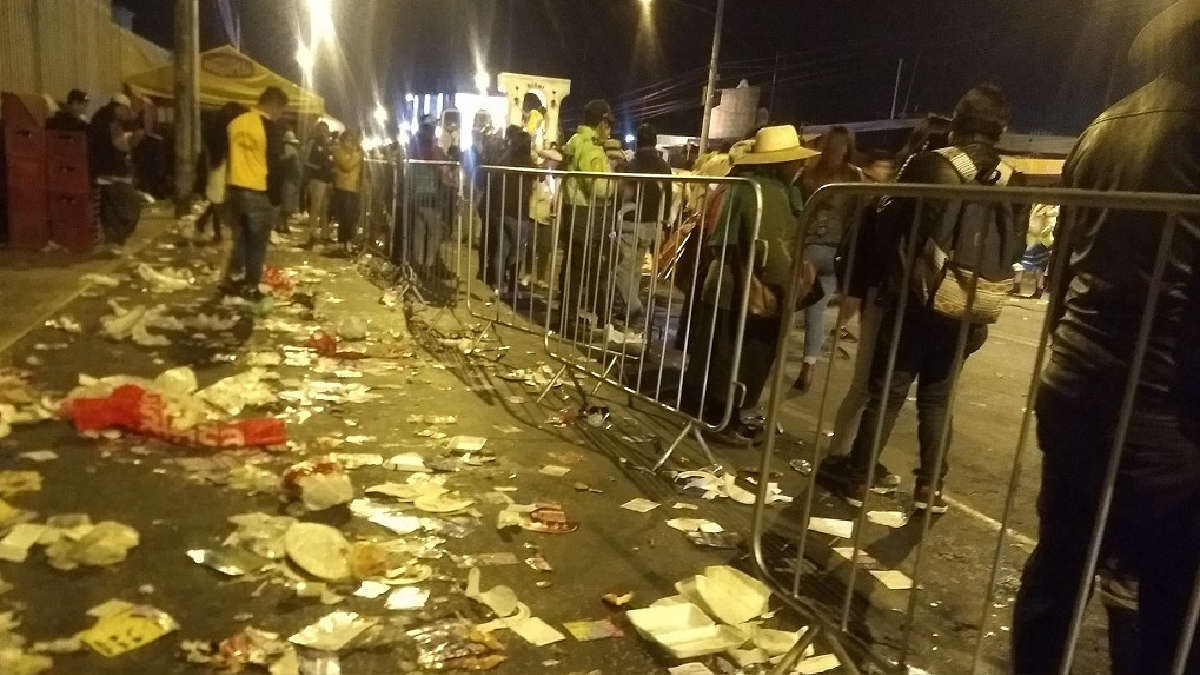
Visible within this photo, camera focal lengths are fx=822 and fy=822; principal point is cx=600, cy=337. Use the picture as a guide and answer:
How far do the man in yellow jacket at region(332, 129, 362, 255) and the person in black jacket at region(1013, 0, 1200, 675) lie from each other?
1228 cm

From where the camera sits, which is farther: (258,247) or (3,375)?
(258,247)

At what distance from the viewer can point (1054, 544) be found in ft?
7.60

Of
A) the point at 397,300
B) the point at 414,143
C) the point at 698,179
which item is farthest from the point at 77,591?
the point at 414,143

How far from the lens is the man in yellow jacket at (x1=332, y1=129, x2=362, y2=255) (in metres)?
13.2

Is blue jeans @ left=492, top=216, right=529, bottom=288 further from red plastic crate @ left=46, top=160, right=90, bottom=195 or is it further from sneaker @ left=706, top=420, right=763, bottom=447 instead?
red plastic crate @ left=46, top=160, right=90, bottom=195

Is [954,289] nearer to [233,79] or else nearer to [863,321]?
[863,321]

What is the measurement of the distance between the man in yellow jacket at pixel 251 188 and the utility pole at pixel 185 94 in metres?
8.25

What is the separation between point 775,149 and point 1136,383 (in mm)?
3203

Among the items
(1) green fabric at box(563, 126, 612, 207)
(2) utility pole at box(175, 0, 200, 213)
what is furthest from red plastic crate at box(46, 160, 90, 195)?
(1) green fabric at box(563, 126, 612, 207)

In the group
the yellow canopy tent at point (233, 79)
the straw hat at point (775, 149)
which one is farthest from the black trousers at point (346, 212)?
the straw hat at point (775, 149)

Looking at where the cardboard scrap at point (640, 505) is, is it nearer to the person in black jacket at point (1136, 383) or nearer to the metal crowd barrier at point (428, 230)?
the person in black jacket at point (1136, 383)

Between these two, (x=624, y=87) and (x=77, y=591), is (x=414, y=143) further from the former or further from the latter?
(x=624, y=87)

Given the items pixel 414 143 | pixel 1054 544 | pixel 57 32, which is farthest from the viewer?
pixel 57 32

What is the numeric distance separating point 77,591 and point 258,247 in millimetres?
6033
